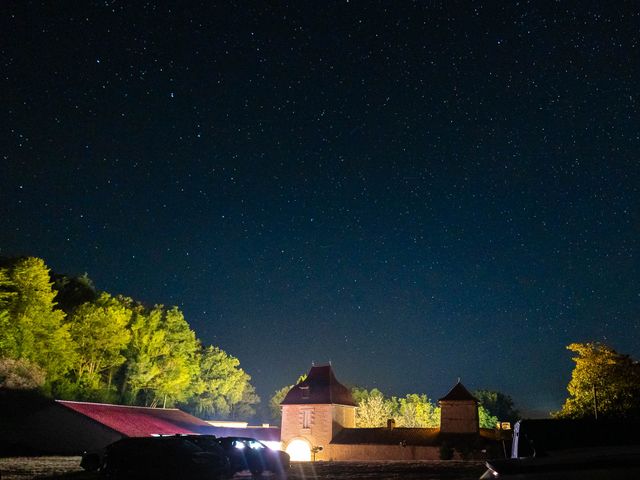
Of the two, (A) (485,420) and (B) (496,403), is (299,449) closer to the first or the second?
(A) (485,420)

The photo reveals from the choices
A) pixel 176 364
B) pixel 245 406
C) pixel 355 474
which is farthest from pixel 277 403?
pixel 355 474

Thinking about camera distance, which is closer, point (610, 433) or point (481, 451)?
point (610, 433)

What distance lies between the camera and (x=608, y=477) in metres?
3.10

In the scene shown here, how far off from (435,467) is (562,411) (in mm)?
23341

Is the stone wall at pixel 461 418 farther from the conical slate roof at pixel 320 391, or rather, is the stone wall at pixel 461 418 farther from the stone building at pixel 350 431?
the conical slate roof at pixel 320 391

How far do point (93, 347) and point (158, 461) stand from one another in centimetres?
5380

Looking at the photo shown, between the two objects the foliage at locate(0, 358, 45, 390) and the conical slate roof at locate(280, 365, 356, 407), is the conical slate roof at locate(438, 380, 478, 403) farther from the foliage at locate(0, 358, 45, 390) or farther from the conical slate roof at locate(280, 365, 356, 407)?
the foliage at locate(0, 358, 45, 390)

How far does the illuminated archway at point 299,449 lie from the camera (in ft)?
200

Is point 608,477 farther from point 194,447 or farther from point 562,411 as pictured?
point 562,411

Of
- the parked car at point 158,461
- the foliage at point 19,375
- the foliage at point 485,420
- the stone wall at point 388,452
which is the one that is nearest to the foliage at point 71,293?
the foliage at point 19,375

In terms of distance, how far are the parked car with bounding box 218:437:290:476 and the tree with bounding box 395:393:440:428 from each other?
91.2m

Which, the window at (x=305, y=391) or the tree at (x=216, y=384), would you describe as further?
the tree at (x=216, y=384)

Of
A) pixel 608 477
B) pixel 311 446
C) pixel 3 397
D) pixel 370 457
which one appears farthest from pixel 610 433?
pixel 311 446

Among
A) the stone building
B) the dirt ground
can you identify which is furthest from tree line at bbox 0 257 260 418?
the dirt ground
